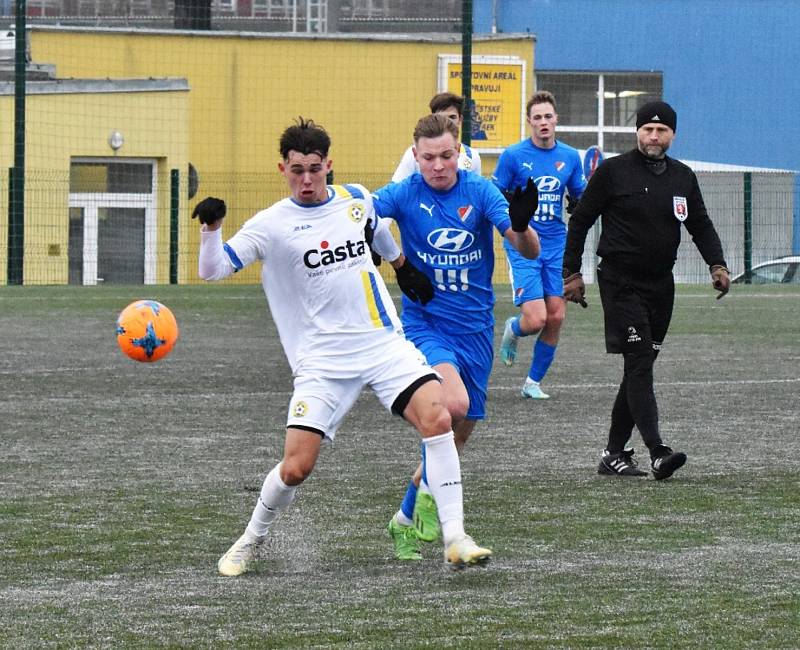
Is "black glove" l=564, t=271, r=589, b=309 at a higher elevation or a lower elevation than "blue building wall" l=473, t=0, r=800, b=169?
lower

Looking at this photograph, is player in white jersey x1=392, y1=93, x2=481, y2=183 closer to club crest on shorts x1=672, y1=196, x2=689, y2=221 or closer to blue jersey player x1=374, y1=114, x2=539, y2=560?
club crest on shorts x1=672, y1=196, x2=689, y2=221

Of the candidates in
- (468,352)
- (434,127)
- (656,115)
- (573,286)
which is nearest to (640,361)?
(573,286)

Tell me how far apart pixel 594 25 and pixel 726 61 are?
303cm

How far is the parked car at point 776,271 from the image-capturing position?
27.4m

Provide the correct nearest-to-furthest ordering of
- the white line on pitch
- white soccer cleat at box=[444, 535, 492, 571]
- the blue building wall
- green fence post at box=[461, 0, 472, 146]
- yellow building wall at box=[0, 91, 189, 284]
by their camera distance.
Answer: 1. white soccer cleat at box=[444, 535, 492, 571]
2. the white line on pitch
3. green fence post at box=[461, 0, 472, 146]
4. yellow building wall at box=[0, 91, 189, 284]
5. the blue building wall

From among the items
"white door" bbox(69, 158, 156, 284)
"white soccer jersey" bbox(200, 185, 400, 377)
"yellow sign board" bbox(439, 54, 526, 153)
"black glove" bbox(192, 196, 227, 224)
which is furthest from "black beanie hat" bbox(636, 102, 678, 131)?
"yellow sign board" bbox(439, 54, 526, 153)

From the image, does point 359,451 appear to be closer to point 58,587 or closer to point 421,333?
point 421,333

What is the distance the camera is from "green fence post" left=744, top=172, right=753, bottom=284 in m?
27.6

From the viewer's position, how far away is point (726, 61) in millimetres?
37531

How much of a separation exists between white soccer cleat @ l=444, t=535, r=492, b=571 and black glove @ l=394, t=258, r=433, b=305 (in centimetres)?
125

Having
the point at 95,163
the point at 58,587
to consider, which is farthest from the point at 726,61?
the point at 58,587

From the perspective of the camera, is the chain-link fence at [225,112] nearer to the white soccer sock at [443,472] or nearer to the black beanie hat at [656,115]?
the black beanie hat at [656,115]

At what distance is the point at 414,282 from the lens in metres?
6.77

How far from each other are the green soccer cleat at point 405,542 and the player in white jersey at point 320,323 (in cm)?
31
